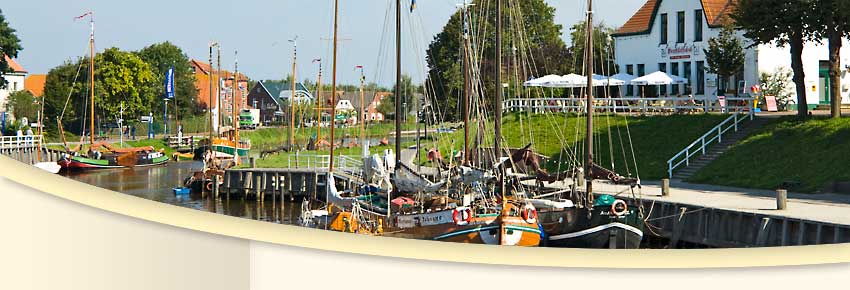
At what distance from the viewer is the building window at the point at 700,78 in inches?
947

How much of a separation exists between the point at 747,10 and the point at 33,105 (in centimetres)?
1207

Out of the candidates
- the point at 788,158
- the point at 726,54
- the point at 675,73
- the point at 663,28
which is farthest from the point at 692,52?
the point at 788,158

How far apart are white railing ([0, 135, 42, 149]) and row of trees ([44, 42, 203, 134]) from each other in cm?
17

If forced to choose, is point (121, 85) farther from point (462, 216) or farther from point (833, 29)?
point (833, 29)

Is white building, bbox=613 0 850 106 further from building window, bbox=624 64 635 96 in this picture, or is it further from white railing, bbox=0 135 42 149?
white railing, bbox=0 135 42 149

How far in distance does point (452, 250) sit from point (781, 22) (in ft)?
42.8

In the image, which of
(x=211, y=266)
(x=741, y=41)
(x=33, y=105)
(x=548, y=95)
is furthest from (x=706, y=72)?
(x=211, y=266)

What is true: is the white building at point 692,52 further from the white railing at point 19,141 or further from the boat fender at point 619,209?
the white railing at point 19,141

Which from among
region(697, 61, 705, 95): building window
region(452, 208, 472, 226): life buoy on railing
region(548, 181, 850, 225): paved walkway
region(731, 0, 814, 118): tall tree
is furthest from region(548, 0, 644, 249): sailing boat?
region(697, 61, 705, 95): building window

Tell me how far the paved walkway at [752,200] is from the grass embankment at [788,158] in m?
0.41

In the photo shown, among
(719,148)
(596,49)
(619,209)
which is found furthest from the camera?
(596,49)

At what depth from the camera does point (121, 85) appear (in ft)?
44.7

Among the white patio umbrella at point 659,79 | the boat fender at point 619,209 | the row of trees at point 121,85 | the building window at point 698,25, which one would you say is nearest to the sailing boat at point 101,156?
the row of trees at point 121,85

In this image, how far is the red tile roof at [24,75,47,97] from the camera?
856 centimetres
